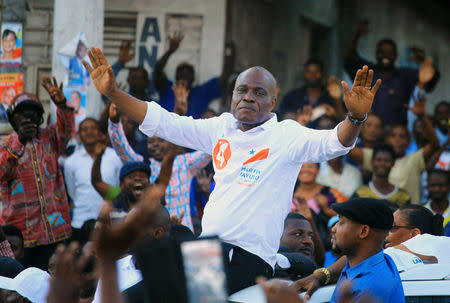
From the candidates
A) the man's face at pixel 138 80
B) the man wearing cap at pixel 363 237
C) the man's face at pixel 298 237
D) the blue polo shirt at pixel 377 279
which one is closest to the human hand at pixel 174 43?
the man's face at pixel 138 80

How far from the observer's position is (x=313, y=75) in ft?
33.4

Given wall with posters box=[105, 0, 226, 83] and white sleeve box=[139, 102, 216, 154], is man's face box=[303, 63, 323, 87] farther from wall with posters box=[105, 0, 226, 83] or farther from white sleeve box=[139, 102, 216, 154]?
white sleeve box=[139, 102, 216, 154]

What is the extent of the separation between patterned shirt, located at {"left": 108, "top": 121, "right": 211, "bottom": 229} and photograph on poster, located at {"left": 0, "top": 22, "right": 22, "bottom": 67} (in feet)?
6.08

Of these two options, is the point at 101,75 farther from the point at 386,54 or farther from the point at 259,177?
the point at 386,54

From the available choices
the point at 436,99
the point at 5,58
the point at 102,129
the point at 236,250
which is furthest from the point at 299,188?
the point at 436,99

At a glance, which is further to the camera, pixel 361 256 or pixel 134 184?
pixel 134 184

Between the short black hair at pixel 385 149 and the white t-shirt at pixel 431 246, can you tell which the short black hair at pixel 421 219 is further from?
the short black hair at pixel 385 149

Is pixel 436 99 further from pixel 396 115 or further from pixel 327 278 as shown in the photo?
pixel 327 278

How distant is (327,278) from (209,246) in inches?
108

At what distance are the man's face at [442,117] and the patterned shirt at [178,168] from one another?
12.4 ft

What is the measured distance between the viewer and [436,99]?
14.1 meters

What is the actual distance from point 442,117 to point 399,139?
1.02 meters

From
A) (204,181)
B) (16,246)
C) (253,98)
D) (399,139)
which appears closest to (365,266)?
(253,98)

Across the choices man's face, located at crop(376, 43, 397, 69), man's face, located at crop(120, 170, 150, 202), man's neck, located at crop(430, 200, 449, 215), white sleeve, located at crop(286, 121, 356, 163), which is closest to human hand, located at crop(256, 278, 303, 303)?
white sleeve, located at crop(286, 121, 356, 163)
